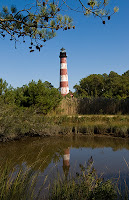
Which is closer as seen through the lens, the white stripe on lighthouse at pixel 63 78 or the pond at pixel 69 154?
the pond at pixel 69 154

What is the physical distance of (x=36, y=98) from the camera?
1778 centimetres

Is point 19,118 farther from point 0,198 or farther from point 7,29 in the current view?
point 0,198

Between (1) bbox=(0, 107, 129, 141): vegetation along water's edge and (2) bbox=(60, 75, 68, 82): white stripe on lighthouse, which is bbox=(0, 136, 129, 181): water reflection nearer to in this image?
A: (1) bbox=(0, 107, 129, 141): vegetation along water's edge

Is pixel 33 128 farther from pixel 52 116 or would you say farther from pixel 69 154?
pixel 52 116

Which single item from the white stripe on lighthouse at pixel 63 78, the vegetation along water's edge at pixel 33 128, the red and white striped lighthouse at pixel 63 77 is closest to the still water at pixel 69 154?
the vegetation along water's edge at pixel 33 128

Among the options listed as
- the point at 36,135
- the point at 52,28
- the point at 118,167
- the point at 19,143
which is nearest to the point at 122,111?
the point at 36,135

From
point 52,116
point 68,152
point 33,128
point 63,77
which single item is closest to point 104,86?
point 63,77

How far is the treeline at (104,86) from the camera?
34.8 metres

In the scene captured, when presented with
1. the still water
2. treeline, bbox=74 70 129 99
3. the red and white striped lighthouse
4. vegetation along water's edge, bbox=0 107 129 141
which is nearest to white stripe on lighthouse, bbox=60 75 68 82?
the red and white striped lighthouse

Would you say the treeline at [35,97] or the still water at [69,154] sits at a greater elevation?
the treeline at [35,97]

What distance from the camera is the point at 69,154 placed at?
7828mm

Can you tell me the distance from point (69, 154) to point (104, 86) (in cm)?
3305

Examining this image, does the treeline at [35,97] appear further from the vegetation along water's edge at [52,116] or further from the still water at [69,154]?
the still water at [69,154]

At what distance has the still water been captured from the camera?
19.8 feet
